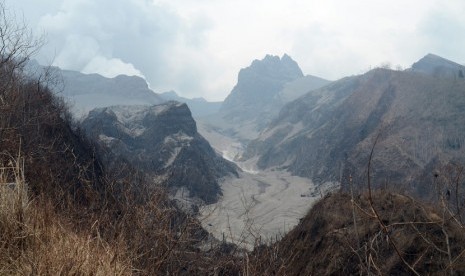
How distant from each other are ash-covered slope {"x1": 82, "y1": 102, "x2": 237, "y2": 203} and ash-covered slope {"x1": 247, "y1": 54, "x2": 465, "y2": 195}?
2490 cm

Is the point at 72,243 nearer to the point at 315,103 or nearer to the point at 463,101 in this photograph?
the point at 463,101

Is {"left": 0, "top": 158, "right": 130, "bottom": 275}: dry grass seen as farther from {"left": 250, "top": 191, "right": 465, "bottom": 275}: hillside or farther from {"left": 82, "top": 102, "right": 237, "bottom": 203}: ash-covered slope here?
{"left": 82, "top": 102, "right": 237, "bottom": 203}: ash-covered slope

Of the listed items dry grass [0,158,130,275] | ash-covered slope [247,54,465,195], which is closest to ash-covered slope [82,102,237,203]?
ash-covered slope [247,54,465,195]

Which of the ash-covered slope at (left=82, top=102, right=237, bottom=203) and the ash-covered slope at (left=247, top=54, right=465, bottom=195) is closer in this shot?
the ash-covered slope at (left=247, top=54, right=465, bottom=195)

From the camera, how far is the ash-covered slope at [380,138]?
2685 inches

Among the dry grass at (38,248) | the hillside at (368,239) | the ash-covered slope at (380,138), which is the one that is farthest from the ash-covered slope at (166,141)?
the dry grass at (38,248)

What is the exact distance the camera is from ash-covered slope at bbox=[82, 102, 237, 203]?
3150 inches

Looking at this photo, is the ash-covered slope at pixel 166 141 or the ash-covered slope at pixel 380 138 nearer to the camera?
the ash-covered slope at pixel 380 138

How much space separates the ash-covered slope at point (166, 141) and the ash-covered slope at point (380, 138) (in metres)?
24.9

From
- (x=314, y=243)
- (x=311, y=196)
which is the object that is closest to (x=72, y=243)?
(x=314, y=243)

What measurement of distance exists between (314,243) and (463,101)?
76.6 m

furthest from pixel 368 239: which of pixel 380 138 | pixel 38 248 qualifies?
pixel 380 138

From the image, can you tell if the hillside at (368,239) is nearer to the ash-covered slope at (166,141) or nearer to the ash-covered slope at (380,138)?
the ash-covered slope at (380,138)

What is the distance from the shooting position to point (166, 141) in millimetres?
96750
